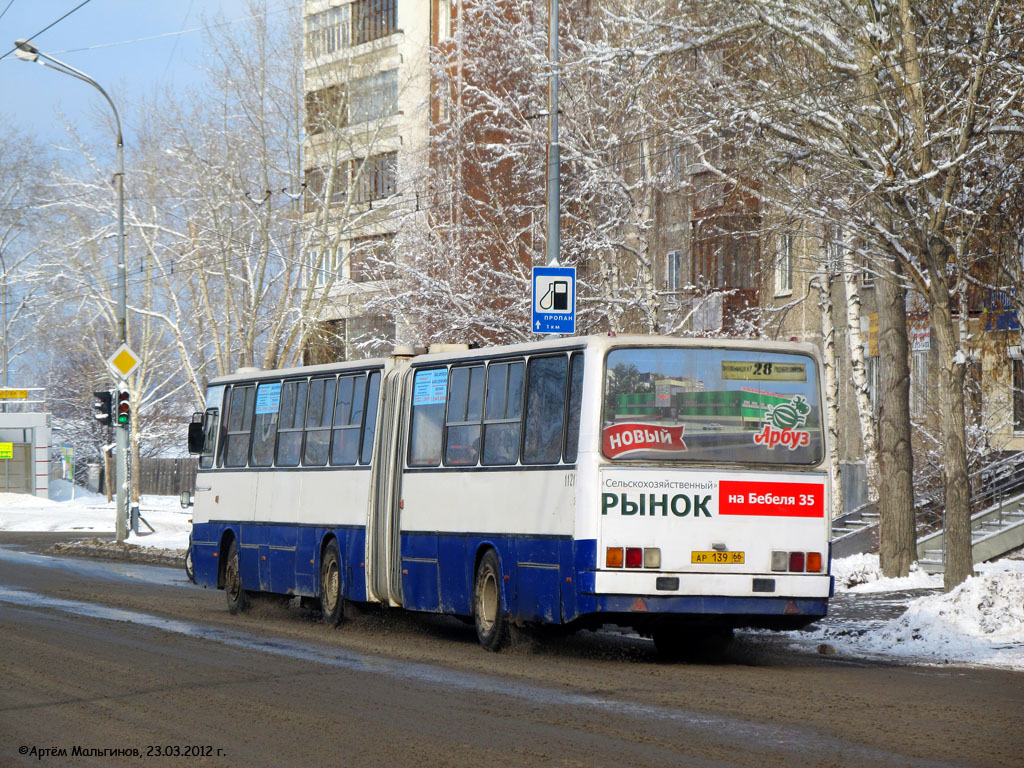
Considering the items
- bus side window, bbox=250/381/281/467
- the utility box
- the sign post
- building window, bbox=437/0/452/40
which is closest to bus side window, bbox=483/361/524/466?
bus side window, bbox=250/381/281/467

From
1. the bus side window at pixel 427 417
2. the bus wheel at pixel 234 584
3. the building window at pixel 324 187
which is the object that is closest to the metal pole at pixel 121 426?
the building window at pixel 324 187

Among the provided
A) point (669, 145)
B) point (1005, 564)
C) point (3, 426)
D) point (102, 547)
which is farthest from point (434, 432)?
point (3, 426)

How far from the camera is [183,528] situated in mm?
44250

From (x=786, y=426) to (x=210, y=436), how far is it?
10139 mm

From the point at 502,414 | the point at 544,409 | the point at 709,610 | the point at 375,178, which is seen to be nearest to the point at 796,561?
the point at 709,610

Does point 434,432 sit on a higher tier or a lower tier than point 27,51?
lower

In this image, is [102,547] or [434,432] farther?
[102,547]

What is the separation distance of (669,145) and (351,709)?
23942 mm

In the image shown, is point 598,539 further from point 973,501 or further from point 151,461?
point 151,461

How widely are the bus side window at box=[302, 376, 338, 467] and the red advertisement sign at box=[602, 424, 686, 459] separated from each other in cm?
572

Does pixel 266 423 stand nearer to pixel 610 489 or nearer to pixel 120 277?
pixel 610 489

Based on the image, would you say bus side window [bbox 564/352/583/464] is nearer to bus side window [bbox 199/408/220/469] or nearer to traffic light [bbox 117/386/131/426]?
bus side window [bbox 199/408/220/469]

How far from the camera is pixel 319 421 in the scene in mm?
19297

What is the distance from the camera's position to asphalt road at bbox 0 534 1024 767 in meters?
8.98
